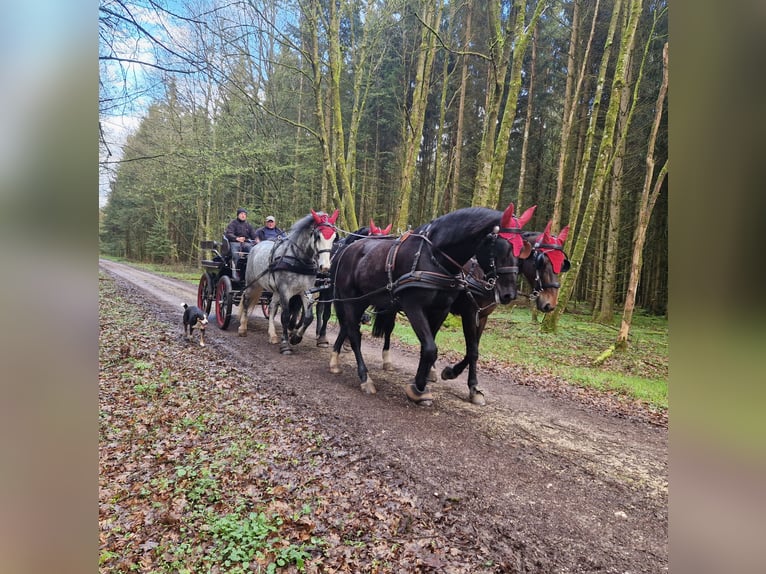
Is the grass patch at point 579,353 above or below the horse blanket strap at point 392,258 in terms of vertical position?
below

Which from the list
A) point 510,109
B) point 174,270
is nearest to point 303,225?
point 510,109

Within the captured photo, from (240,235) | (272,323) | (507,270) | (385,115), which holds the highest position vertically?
(385,115)

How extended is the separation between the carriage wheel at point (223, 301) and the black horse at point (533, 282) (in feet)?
17.8

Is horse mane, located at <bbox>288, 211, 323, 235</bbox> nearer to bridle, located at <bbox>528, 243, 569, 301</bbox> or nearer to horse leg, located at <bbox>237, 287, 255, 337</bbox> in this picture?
horse leg, located at <bbox>237, 287, 255, 337</bbox>

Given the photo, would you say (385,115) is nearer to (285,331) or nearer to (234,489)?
(285,331)

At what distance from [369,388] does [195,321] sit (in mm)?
3865

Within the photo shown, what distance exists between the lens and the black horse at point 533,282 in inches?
172

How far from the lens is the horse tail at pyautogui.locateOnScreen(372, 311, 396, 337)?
5.75 m

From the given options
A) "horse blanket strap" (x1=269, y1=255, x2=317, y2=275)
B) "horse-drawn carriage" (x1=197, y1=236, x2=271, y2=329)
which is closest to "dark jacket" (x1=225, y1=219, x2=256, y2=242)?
"horse-drawn carriage" (x1=197, y1=236, x2=271, y2=329)

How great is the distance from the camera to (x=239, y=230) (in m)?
9.39

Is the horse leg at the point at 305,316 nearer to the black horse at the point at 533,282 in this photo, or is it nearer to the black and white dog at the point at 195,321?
the black and white dog at the point at 195,321

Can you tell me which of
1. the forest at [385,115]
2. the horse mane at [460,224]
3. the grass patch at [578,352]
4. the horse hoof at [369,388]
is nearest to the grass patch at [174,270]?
the forest at [385,115]

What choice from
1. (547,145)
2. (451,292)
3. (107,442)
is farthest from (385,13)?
(107,442)
